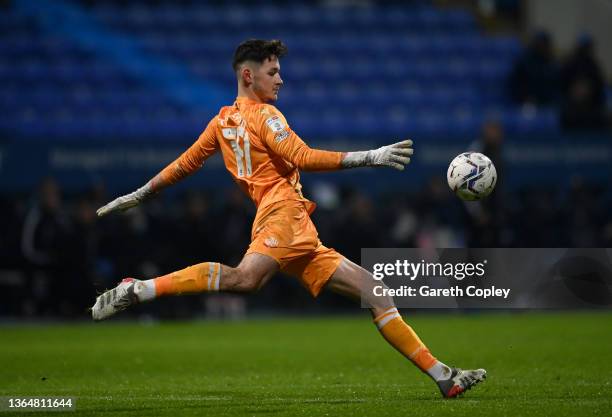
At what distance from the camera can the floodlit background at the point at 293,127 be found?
56.3 ft

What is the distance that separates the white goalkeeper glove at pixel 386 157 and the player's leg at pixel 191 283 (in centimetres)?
94

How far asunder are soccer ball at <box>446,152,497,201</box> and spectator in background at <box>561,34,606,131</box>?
39.0 ft

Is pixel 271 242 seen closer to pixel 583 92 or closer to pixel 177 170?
pixel 177 170

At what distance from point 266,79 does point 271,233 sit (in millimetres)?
1088

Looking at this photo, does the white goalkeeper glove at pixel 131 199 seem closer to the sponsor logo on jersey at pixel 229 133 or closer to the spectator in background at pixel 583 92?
the sponsor logo on jersey at pixel 229 133

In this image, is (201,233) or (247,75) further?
(201,233)

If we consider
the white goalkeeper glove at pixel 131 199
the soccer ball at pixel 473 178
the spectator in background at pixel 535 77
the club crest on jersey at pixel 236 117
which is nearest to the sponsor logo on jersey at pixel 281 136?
the club crest on jersey at pixel 236 117

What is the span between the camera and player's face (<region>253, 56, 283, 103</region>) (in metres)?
7.47

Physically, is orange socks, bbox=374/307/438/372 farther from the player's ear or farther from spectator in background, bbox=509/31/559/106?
spectator in background, bbox=509/31/559/106

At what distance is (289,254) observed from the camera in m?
7.22

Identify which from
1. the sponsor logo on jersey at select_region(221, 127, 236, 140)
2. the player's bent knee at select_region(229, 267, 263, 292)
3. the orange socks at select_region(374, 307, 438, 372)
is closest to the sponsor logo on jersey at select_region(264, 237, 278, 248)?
the player's bent knee at select_region(229, 267, 263, 292)

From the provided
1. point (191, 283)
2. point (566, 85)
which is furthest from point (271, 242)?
point (566, 85)

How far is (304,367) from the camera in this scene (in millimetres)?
9992

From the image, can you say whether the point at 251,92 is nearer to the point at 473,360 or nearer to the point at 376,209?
the point at 473,360
